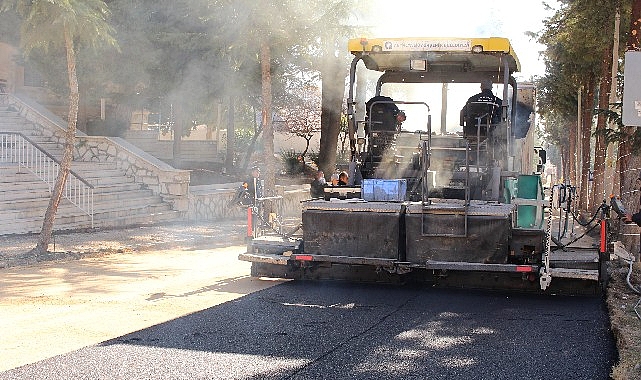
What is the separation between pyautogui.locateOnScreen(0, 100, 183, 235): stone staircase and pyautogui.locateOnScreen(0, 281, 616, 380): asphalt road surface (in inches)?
306

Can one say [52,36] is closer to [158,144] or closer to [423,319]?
[423,319]

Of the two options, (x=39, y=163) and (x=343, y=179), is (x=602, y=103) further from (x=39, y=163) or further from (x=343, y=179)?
(x=39, y=163)

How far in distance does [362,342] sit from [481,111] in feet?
13.4

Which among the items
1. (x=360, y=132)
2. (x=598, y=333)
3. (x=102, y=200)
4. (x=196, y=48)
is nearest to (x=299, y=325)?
(x=598, y=333)

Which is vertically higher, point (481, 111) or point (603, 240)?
point (481, 111)

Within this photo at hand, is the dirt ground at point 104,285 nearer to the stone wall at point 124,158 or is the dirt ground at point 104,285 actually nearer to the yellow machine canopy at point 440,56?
the yellow machine canopy at point 440,56

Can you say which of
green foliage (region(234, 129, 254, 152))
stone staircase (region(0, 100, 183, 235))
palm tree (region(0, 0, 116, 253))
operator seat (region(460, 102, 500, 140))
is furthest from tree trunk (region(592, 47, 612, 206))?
green foliage (region(234, 129, 254, 152))

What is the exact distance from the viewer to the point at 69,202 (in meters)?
17.0

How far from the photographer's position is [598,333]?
25.0 feet

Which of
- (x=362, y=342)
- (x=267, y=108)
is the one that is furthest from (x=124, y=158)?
(x=362, y=342)

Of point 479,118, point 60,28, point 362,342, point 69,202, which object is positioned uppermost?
point 60,28

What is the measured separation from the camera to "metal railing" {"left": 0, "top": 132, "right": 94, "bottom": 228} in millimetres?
17236

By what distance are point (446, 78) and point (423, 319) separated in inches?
161

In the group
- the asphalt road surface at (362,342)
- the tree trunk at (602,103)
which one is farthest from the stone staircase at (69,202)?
the tree trunk at (602,103)
